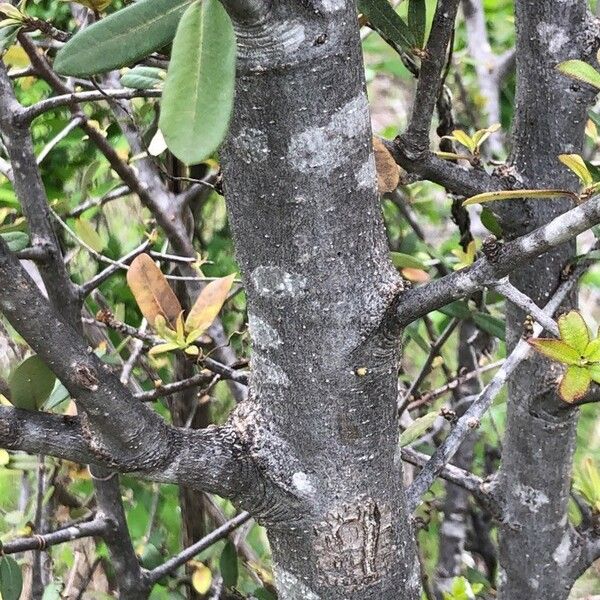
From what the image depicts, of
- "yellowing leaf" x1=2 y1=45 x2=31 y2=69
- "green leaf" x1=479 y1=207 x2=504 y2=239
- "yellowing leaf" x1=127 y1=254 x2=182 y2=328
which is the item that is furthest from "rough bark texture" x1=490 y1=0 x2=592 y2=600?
"yellowing leaf" x1=2 y1=45 x2=31 y2=69

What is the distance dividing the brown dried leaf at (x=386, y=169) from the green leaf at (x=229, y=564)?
0.53m

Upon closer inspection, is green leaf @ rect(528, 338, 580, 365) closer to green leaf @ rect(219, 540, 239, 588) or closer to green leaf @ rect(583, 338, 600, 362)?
green leaf @ rect(583, 338, 600, 362)

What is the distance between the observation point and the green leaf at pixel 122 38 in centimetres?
31

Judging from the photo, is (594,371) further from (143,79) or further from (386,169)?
(143,79)

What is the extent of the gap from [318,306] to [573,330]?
158 mm

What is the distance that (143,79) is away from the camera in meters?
0.66

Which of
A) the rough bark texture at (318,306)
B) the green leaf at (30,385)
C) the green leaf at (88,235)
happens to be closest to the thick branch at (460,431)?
the rough bark texture at (318,306)

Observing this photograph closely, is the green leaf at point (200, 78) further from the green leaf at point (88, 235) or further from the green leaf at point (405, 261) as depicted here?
the green leaf at point (88, 235)

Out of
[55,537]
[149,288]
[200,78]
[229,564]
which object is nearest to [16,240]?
[149,288]

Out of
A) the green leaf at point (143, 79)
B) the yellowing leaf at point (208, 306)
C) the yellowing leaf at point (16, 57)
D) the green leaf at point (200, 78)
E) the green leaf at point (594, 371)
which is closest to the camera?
the green leaf at point (200, 78)

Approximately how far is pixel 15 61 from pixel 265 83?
56 centimetres

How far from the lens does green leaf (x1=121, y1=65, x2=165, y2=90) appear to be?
0.66 metres

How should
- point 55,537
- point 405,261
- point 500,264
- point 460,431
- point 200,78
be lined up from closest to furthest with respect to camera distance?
point 200,78 < point 500,264 < point 460,431 < point 55,537 < point 405,261

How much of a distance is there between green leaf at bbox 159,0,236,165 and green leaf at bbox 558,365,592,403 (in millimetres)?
283
